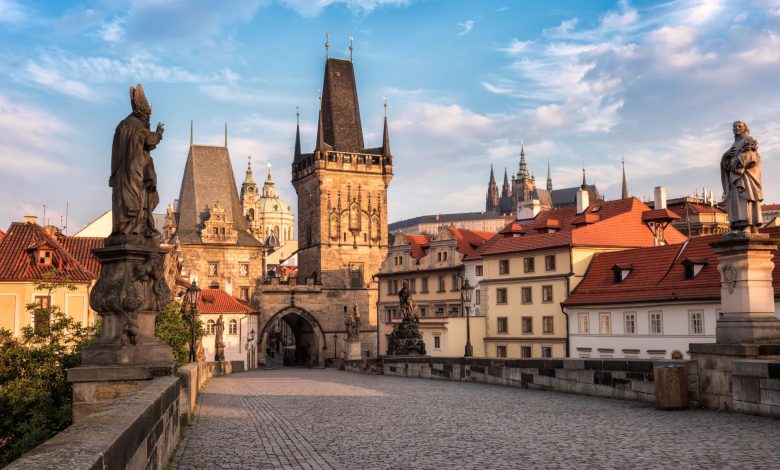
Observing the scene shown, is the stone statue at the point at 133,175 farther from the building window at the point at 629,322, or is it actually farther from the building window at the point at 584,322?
the building window at the point at 584,322

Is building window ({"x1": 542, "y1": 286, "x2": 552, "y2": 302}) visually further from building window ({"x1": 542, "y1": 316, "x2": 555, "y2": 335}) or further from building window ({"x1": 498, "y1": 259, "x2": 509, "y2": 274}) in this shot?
building window ({"x1": 498, "y1": 259, "x2": 509, "y2": 274})

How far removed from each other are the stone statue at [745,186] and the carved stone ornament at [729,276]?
64 cm

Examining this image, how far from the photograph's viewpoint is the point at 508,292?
173 feet

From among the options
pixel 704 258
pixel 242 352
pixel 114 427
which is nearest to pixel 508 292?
pixel 704 258

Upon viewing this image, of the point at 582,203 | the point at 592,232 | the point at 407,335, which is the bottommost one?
the point at 407,335

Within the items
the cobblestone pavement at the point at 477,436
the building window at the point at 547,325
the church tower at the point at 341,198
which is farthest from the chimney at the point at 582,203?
the cobblestone pavement at the point at 477,436

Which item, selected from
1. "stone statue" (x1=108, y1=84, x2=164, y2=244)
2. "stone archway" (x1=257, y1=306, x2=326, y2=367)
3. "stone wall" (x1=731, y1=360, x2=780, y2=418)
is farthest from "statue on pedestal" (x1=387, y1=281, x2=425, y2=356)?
"stone archway" (x1=257, y1=306, x2=326, y2=367)

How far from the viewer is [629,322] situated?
42.4 meters

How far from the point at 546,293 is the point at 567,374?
101 ft

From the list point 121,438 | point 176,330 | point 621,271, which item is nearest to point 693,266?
point 621,271

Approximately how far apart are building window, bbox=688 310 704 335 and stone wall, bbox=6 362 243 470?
109ft

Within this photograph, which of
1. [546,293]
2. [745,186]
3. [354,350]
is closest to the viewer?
[745,186]

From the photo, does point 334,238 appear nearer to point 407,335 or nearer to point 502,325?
point 502,325

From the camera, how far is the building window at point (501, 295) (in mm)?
53188
